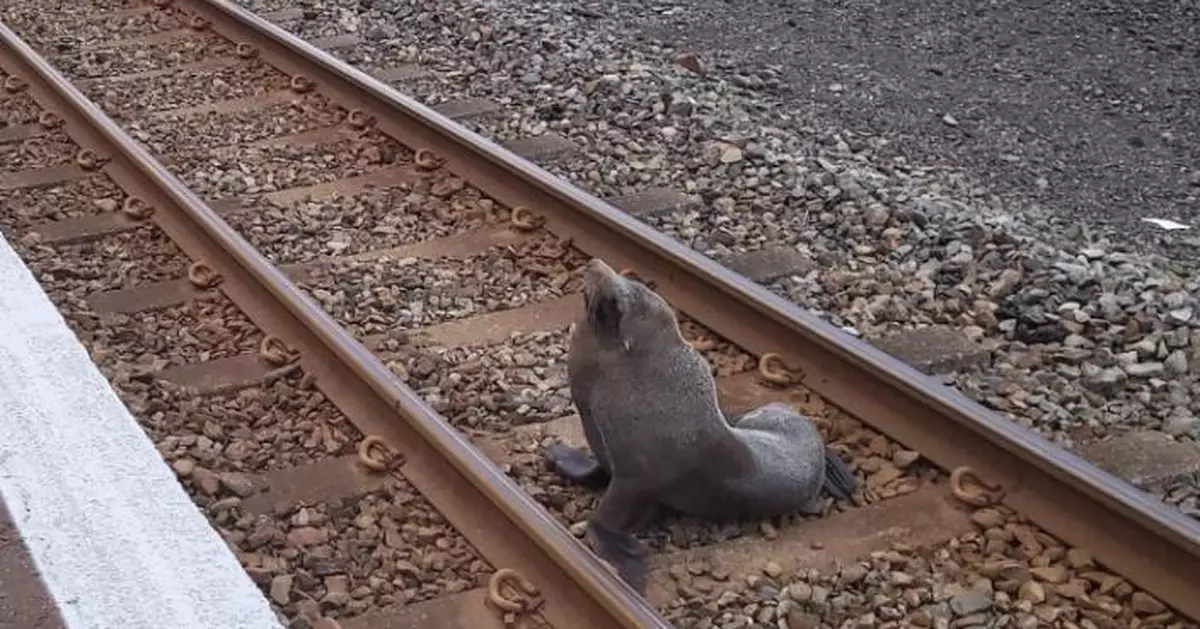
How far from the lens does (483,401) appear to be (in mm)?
5883

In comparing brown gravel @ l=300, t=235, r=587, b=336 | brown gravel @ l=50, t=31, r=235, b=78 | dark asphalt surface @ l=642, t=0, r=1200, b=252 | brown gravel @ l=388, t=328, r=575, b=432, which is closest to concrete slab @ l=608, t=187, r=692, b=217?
brown gravel @ l=300, t=235, r=587, b=336

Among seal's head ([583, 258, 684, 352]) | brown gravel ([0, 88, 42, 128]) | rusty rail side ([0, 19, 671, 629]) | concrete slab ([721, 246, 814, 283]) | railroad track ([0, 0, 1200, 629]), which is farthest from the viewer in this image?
brown gravel ([0, 88, 42, 128])

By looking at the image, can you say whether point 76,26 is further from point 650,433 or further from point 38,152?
point 650,433

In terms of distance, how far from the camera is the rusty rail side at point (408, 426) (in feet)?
15.0

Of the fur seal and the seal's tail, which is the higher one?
the fur seal

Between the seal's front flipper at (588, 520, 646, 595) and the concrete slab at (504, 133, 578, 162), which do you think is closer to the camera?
the seal's front flipper at (588, 520, 646, 595)

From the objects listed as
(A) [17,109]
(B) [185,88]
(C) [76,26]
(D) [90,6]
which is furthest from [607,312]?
(D) [90,6]

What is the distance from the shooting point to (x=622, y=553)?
482 cm

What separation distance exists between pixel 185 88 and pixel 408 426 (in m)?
4.97

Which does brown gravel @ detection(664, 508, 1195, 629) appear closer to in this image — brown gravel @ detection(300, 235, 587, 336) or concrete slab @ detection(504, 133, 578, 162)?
brown gravel @ detection(300, 235, 587, 336)

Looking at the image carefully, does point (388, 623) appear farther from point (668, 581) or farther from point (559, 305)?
point (559, 305)

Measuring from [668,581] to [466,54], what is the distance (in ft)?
19.5

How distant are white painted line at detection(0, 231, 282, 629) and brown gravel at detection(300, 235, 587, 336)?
3.40 feet

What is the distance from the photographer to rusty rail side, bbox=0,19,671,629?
457cm
